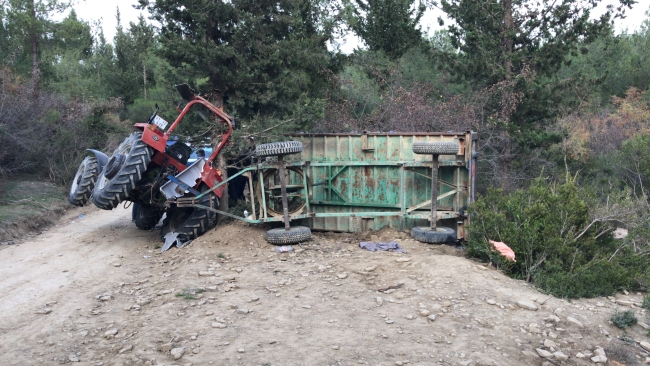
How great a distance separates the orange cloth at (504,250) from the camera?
24.3ft

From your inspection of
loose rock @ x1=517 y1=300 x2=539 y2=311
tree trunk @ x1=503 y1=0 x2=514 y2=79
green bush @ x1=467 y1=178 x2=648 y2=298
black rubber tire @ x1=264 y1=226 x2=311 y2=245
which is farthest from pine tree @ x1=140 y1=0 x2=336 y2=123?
loose rock @ x1=517 y1=300 x2=539 y2=311

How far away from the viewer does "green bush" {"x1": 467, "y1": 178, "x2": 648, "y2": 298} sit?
693 cm

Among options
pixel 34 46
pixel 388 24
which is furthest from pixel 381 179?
pixel 34 46

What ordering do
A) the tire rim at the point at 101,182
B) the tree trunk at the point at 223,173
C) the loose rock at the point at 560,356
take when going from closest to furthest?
the loose rock at the point at 560,356, the tire rim at the point at 101,182, the tree trunk at the point at 223,173

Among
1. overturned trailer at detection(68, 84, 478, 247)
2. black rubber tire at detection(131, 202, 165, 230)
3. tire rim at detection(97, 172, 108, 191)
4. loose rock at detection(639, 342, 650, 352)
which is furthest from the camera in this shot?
black rubber tire at detection(131, 202, 165, 230)

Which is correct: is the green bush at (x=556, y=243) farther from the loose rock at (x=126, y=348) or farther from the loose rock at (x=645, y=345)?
the loose rock at (x=126, y=348)

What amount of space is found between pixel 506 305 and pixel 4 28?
863 inches

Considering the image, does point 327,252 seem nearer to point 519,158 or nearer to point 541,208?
point 541,208

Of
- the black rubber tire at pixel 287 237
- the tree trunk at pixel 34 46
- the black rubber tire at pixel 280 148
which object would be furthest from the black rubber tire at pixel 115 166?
the tree trunk at pixel 34 46

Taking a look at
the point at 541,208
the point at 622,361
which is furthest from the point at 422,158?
the point at 622,361

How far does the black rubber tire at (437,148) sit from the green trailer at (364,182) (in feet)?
0.21

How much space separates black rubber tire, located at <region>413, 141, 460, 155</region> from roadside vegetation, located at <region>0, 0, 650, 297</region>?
942 mm

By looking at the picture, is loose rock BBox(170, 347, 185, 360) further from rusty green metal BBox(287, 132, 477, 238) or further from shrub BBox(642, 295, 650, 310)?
shrub BBox(642, 295, 650, 310)

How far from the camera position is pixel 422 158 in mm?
9109
